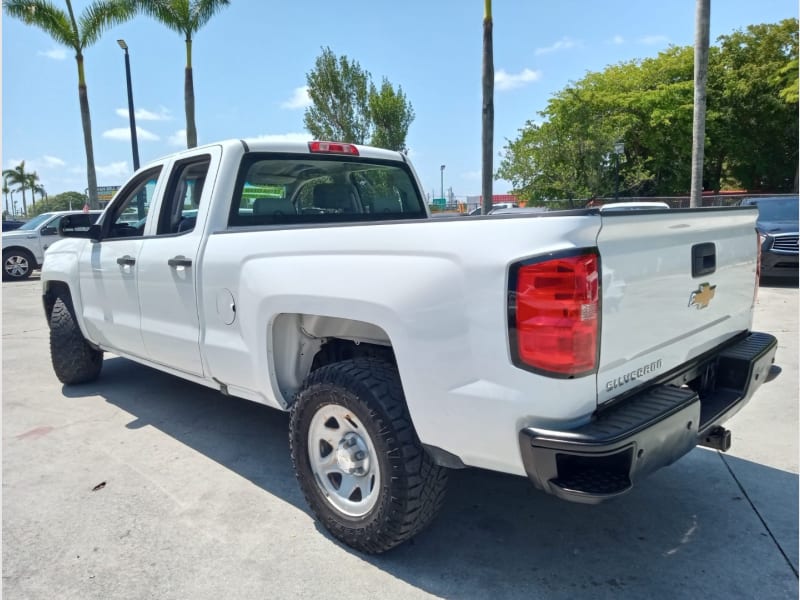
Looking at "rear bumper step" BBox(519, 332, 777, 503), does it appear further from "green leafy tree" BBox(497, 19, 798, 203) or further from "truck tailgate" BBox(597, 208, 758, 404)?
"green leafy tree" BBox(497, 19, 798, 203)

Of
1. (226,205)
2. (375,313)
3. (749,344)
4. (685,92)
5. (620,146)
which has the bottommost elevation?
(749,344)

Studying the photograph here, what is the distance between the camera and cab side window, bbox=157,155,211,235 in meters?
3.82

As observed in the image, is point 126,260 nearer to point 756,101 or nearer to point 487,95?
point 487,95

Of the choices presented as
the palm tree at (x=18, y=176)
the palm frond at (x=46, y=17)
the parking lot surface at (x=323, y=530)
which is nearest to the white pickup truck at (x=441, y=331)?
the parking lot surface at (x=323, y=530)

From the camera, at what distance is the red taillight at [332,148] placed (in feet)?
13.2

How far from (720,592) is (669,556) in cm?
28

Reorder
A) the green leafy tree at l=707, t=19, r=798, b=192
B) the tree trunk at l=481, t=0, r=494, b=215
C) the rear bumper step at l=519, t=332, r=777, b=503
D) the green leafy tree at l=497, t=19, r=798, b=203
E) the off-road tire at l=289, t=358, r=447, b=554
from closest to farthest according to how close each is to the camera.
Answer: the rear bumper step at l=519, t=332, r=777, b=503 < the off-road tire at l=289, t=358, r=447, b=554 < the tree trunk at l=481, t=0, r=494, b=215 < the green leafy tree at l=497, t=19, r=798, b=203 < the green leafy tree at l=707, t=19, r=798, b=192

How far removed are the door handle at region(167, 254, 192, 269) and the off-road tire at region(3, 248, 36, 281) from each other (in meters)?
14.8

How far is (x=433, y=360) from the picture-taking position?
7.30 feet

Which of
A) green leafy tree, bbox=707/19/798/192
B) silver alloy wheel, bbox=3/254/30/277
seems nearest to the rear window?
silver alloy wheel, bbox=3/254/30/277

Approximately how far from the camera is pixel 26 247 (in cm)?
1568

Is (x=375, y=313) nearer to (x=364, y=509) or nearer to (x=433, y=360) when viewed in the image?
(x=433, y=360)

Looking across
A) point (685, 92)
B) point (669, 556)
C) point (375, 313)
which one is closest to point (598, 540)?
point (669, 556)

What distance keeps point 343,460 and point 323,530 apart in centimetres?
51
